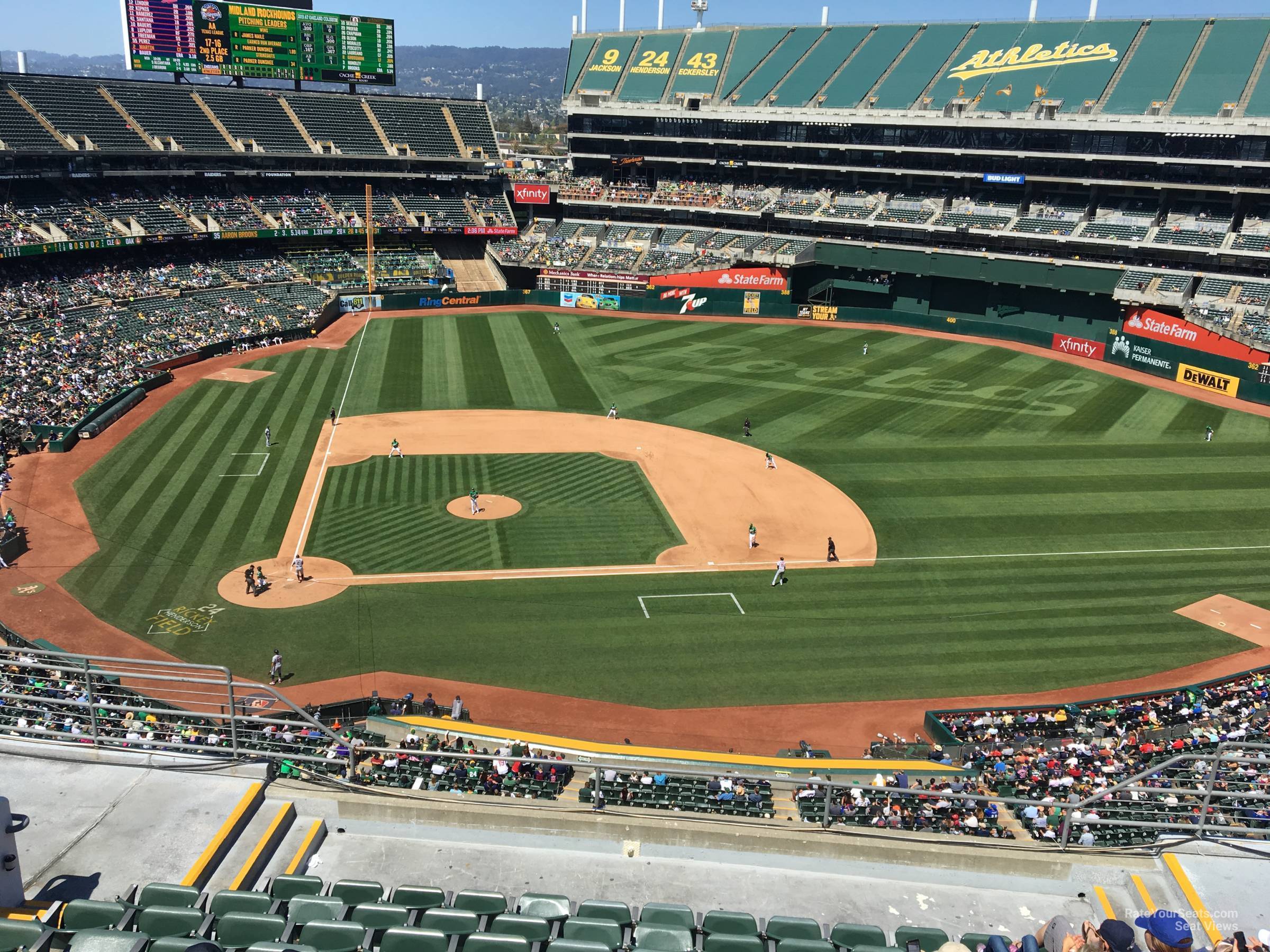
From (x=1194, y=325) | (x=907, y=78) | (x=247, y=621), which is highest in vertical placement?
(x=907, y=78)

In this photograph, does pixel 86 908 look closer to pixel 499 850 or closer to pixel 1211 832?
pixel 499 850

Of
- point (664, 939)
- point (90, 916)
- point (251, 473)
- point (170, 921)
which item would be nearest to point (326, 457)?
point (251, 473)

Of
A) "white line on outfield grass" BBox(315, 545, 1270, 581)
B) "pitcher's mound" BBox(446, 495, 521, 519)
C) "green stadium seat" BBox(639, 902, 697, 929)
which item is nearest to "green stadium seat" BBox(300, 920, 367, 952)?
"green stadium seat" BBox(639, 902, 697, 929)

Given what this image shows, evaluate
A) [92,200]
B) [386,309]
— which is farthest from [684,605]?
[92,200]

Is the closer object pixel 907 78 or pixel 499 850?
pixel 499 850

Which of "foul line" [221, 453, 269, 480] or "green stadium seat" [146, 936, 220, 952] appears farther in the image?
"foul line" [221, 453, 269, 480]

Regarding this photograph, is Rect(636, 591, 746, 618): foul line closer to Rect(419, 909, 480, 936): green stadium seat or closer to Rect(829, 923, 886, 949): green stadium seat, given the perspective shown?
Answer: Rect(829, 923, 886, 949): green stadium seat

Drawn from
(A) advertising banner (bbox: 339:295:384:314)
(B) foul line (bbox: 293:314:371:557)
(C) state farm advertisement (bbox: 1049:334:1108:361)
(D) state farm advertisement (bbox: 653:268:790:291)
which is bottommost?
(B) foul line (bbox: 293:314:371:557)

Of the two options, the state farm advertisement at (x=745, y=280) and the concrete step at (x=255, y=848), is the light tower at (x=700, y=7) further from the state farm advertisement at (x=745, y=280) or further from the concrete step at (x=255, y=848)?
the concrete step at (x=255, y=848)
